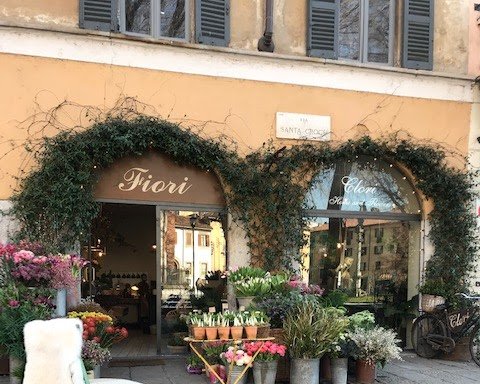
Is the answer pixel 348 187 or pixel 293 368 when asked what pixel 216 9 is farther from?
pixel 293 368

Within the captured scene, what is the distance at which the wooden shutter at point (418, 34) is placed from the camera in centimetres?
917

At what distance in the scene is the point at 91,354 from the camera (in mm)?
5965

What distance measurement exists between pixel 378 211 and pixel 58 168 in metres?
4.84

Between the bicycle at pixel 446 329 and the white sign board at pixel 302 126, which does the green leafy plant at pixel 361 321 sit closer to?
the bicycle at pixel 446 329

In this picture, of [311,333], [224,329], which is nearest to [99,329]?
[224,329]

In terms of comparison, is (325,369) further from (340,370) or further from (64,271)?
(64,271)


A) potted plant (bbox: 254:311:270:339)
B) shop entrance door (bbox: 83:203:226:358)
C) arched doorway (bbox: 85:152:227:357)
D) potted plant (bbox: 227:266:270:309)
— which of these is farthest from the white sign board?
potted plant (bbox: 254:311:270:339)

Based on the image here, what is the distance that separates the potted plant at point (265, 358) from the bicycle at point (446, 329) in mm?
3082

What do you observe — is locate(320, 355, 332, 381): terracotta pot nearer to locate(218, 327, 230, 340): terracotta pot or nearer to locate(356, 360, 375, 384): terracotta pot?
locate(356, 360, 375, 384): terracotta pot

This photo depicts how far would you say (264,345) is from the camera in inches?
251

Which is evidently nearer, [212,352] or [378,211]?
[212,352]

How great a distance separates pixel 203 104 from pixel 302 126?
1515 mm

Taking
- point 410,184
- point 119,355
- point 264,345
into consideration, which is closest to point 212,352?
point 264,345

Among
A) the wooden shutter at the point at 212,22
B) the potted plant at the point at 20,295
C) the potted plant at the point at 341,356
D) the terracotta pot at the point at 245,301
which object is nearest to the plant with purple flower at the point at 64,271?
the potted plant at the point at 20,295
